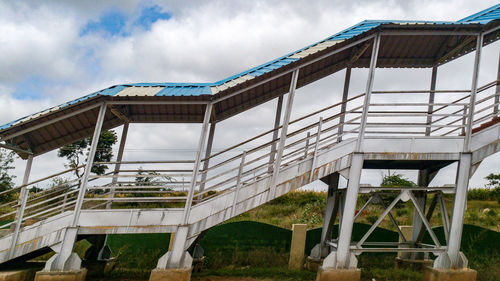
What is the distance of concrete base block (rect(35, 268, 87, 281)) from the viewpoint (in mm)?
6930

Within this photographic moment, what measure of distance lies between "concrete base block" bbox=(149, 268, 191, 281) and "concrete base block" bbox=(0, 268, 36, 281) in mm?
2733

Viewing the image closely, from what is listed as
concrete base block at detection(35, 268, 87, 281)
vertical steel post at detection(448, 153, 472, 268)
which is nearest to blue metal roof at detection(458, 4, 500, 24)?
vertical steel post at detection(448, 153, 472, 268)

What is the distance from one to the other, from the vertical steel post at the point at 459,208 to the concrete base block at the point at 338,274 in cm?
226

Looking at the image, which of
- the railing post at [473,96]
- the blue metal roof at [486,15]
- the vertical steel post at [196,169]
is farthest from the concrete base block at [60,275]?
the blue metal roof at [486,15]

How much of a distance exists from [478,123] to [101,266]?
1018 cm

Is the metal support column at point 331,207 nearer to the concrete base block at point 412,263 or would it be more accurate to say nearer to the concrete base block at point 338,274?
the concrete base block at point 412,263

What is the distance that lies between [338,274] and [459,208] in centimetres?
314

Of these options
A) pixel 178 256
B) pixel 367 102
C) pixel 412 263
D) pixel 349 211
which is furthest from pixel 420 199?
pixel 178 256

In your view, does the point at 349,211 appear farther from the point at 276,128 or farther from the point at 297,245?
the point at 297,245

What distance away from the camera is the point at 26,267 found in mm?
7922

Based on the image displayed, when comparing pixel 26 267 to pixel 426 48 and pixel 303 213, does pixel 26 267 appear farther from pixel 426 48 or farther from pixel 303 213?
pixel 303 213

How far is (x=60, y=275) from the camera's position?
23.3 ft

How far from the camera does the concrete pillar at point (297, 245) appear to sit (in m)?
10.5

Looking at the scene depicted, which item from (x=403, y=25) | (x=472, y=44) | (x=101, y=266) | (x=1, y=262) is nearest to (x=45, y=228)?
(x=1, y=262)
